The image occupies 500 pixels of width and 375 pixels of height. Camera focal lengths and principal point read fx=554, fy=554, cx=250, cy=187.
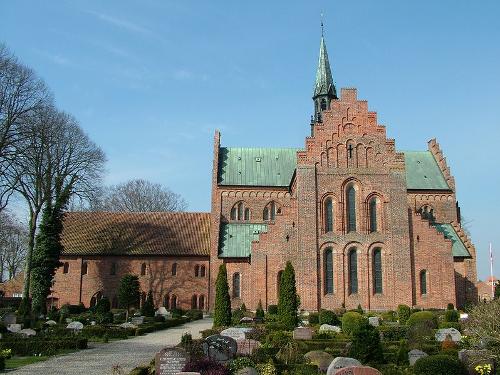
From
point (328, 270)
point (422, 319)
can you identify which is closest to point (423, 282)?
point (328, 270)

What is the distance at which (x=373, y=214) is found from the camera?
40.3 metres

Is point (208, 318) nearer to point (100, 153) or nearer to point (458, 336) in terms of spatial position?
point (100, 153)

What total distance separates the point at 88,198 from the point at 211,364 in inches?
1212

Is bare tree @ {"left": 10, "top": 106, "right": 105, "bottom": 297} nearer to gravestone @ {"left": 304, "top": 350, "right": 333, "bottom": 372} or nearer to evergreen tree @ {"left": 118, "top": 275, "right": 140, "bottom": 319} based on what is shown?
evergreen tree @ {"left": 118, "top": 275, "right": 140, "bottom": 319}

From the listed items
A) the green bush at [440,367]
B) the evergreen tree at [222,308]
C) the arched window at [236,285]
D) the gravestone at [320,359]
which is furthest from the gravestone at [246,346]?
the arched window at [236,285]

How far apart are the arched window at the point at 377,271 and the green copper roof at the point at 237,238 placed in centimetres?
943

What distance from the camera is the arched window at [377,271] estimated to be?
3912 cm

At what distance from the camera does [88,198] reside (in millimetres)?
43219

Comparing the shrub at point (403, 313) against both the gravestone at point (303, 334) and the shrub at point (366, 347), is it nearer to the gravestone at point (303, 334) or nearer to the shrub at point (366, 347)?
the gravestone at point (303, 334)

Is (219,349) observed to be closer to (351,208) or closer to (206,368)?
(206,368)

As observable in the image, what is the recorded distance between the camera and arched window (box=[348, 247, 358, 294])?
128 ft

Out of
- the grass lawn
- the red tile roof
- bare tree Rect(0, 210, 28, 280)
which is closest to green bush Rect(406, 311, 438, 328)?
the grass lawn

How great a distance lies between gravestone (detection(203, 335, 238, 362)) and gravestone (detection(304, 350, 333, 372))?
2515 millimetres

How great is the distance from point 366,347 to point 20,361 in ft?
39.4
